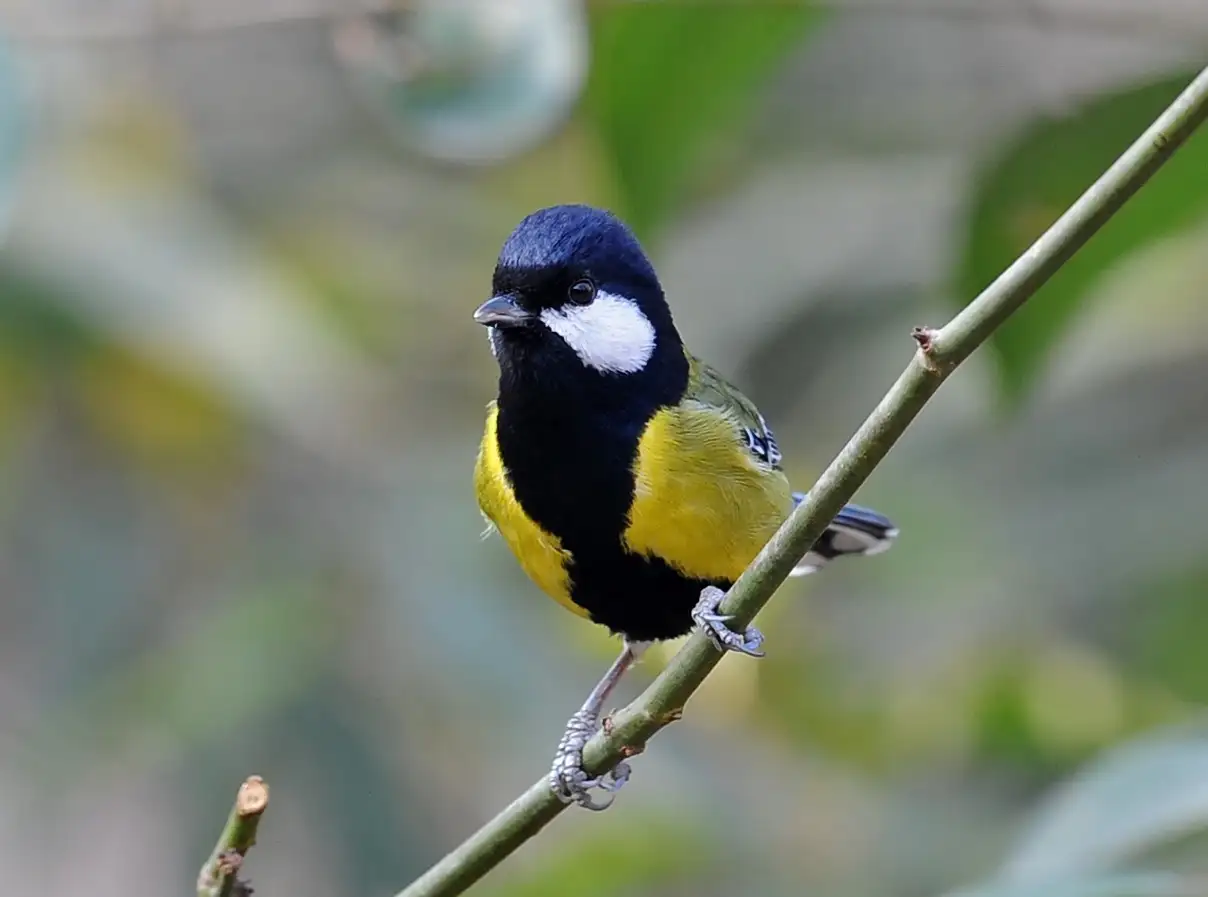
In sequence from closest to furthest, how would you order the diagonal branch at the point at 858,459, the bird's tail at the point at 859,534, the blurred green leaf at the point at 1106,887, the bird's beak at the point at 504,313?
the diagonal branch at the point at 858,459 < the blurred green leaf at the point at 1106,887 < the bird's beak at the point at 504,313 < the bird's tail at the point at 859,534

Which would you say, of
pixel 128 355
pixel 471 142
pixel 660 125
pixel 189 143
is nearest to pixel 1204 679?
pixel 660 125

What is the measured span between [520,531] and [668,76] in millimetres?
774

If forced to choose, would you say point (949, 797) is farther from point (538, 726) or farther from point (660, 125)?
point (660, 125)

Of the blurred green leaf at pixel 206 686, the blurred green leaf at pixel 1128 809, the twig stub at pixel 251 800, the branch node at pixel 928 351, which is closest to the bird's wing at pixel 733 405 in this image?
the blurred green leaf at pixel 1128 809

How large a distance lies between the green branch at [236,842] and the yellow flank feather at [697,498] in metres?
0.64

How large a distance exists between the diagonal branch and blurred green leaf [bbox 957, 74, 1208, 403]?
81 cm

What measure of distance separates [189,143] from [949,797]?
2420 millimetres

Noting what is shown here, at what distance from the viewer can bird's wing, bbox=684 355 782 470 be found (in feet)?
6.72

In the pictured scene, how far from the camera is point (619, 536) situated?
188cm

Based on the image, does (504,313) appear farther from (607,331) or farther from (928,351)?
(928,351)

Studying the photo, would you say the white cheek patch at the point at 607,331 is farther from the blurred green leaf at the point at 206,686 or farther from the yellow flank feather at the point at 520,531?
the blurred green leaf at the point at 206,686

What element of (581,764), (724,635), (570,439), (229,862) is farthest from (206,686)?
(724,635)

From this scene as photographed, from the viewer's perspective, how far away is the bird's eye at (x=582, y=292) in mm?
1892

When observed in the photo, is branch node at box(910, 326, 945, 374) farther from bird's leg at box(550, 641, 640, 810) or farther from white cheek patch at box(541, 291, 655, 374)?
white cheek patch at box(541, 291, 655, 374)
